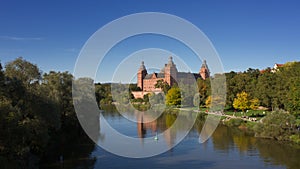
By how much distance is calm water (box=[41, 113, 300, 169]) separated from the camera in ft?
52.1

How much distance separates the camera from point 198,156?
17.7 meters

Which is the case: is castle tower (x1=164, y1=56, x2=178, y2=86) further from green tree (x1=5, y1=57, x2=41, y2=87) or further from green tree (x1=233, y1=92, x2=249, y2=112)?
green tree (x1=5, y1=57, x2=41, y2=87)

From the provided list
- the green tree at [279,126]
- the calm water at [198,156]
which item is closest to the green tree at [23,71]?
the calm water at [198,156]

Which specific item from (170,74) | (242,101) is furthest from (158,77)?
(242,101)

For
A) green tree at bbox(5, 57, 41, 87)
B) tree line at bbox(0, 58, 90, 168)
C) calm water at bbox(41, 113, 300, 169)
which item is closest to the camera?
tree line at bbox(0, 58, 90, 168)

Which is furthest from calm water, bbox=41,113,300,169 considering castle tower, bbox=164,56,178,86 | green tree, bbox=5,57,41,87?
castle tower, bbox=164,56,178,86

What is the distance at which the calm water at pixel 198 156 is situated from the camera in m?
15.9

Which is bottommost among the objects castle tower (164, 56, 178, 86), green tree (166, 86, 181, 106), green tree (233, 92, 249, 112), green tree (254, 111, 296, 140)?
green tree (254, 111, 296, 140)

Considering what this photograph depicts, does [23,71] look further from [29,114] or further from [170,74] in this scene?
[170,74]

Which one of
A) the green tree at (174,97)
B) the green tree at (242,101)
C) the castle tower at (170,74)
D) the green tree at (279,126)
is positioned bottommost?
the green tree at (279,126)

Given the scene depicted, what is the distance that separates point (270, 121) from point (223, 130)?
18.1ft

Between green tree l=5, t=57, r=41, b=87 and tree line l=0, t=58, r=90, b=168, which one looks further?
green tree l=5, t=57, r=41, b=87

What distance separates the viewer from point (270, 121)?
74.7 ft

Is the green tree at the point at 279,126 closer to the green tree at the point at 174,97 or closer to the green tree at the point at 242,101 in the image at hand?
the green tree at the point at 242,101
